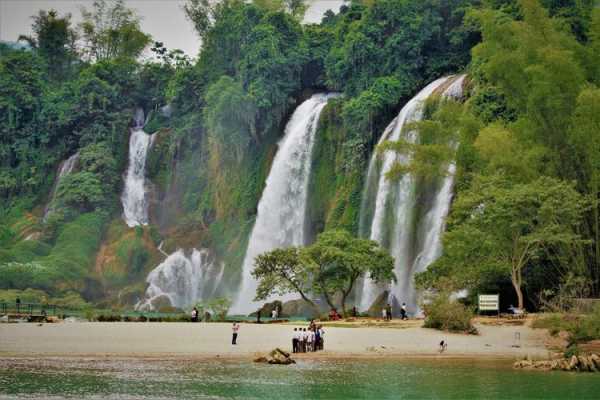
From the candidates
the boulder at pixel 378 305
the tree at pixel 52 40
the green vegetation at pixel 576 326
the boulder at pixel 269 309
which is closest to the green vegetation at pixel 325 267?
the boulder at pixel 378 305

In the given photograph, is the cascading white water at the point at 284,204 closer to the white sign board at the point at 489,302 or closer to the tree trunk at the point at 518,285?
the white sign board at the point at 489,302

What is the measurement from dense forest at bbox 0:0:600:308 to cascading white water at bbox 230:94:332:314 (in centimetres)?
91

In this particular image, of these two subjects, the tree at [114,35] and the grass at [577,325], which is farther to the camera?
the tree at [114,35]

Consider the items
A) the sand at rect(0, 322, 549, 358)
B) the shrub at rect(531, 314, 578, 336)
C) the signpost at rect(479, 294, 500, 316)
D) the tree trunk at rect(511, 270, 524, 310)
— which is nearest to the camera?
the sand at rect(0, 322, 549, 358)

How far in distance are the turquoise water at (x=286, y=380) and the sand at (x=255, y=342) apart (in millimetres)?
1848

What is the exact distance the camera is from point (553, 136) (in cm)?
3666

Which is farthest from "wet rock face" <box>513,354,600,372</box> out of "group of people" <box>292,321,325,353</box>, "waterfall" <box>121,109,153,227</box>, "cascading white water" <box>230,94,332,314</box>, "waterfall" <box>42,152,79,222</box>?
"waterfall" <box>42,152,79,222</box>

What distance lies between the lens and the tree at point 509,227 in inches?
1371

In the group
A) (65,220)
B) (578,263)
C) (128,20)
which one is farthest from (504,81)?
(128,20)

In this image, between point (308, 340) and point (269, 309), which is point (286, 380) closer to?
point (308, 340)

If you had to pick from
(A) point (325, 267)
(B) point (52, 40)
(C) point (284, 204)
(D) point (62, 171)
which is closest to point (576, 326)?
(A) point (325, 267)

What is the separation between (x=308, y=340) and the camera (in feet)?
101

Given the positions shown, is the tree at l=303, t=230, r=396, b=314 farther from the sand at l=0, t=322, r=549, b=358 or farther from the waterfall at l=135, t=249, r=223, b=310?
the waterfall at l=135, t=249, r=223, b=310

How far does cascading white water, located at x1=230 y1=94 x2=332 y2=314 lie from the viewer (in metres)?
59.6
